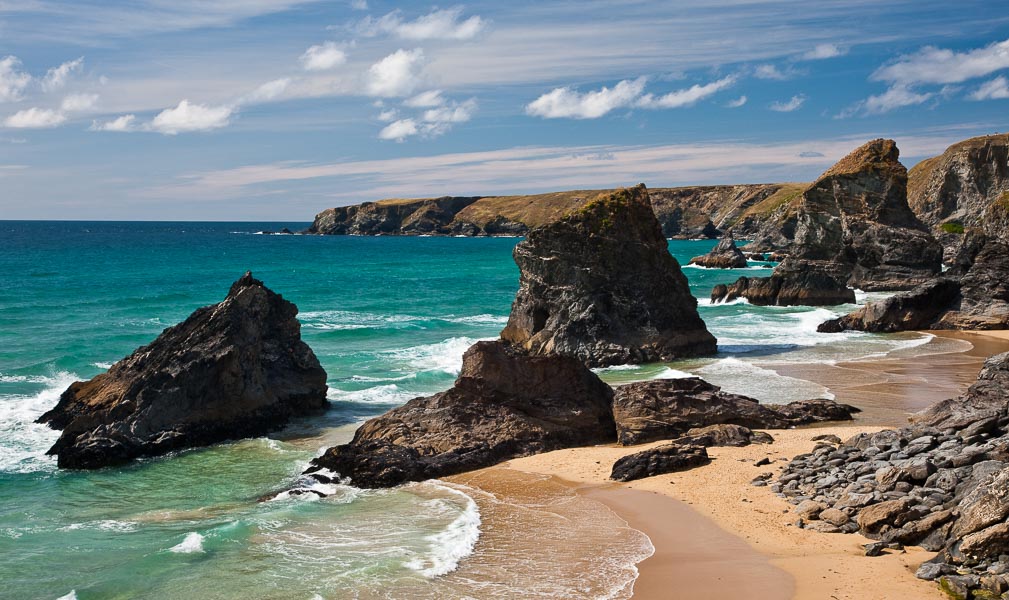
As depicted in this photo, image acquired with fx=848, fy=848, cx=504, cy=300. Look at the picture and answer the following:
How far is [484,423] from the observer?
21.3 metres

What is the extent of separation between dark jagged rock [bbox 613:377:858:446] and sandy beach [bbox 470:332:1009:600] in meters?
0.69

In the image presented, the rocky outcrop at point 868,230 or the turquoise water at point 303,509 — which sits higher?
the rocky outcrop at point 868,230

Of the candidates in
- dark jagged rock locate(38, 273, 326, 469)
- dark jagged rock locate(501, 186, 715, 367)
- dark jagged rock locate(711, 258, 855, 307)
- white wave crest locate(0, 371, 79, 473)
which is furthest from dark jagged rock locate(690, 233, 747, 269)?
white wave crest locate(0, 371, 79, 473)

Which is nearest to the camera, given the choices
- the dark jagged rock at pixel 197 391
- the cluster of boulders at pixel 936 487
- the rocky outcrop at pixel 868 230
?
the cluster of boulders at pixel 936 487

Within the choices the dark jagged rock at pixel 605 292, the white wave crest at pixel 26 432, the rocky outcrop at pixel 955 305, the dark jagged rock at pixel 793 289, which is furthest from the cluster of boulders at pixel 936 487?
the dark jagged rock at pixel 793 289

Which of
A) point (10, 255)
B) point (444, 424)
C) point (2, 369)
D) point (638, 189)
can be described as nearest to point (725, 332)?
point (638, 189)

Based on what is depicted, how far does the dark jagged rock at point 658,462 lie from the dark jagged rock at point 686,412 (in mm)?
2088

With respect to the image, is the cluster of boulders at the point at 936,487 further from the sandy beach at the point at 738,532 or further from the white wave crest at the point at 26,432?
the white wave crest at the point at 26,432

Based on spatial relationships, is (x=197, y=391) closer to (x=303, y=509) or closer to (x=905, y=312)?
(x=303, y=509)

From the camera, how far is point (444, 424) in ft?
69.1

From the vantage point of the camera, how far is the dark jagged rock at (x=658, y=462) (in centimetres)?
1870

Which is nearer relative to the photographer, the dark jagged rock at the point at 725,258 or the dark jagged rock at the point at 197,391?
the dark jagged rock at the point at 197,391

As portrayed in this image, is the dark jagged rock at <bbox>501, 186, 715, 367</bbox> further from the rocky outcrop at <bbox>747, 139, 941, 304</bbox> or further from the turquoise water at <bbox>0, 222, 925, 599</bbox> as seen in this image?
the rocky outcrop at <bbox>747, 139, 941, 304</bbox>

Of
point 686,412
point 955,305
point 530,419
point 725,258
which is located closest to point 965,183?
point 725,258
